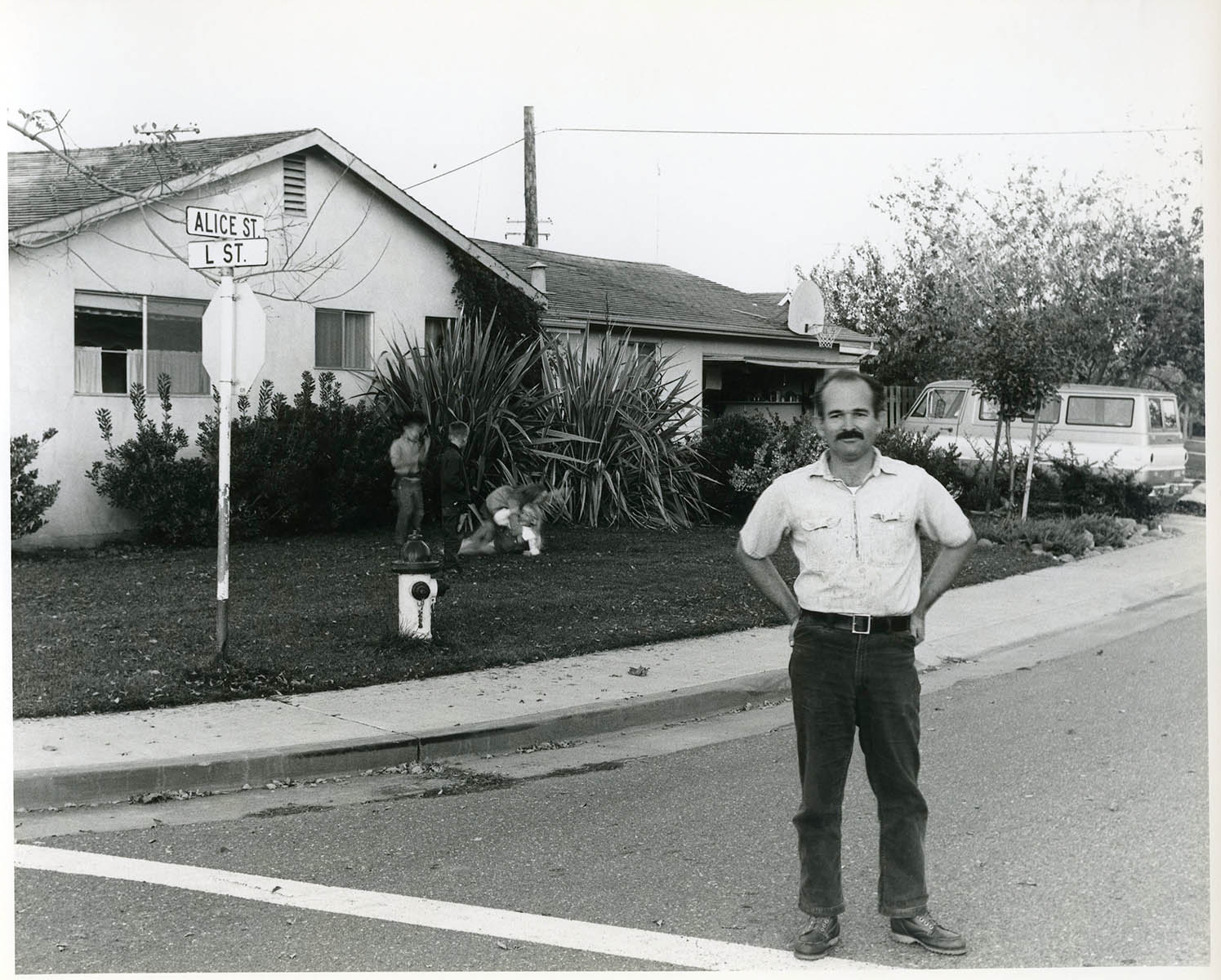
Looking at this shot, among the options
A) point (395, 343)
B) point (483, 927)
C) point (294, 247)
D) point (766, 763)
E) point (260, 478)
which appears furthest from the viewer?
point (395, 343)

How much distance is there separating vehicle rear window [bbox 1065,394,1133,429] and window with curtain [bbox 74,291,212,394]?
43.8 ft

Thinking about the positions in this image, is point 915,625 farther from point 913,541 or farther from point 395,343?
point 395,343

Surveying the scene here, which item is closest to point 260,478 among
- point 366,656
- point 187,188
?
point 187,188

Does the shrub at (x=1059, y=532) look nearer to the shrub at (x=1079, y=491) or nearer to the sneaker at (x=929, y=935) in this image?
the shrub at (x=1079, y=491)

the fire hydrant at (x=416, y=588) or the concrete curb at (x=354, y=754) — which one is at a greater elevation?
the fire hydrant at (x=416, y=588)

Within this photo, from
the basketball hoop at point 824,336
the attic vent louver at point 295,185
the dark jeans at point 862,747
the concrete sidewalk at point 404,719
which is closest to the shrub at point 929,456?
the basketball hoop at point 824,336

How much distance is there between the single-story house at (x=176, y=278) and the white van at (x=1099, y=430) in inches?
326

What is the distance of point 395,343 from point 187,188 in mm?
4127

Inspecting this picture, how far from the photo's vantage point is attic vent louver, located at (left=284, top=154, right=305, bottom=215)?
1567 centimetres

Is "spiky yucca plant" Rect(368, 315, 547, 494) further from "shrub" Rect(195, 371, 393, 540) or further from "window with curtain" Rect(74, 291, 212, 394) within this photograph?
"window with curtain" Rect(74, 291, 212, 394)

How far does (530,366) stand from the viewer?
17219mm

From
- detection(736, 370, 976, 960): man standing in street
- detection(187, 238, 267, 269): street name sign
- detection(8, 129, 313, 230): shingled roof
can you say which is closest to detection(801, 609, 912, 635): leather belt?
detection(736, 370, 976, 960): man standing in street

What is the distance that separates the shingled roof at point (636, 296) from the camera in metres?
20.7

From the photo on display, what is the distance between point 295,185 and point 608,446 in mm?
5099
